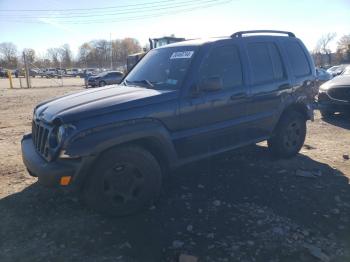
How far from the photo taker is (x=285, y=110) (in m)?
5.62

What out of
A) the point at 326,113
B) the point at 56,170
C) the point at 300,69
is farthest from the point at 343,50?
the point at 56,170

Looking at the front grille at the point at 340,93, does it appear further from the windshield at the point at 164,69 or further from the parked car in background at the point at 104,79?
the parked car in background at the point at 104,79

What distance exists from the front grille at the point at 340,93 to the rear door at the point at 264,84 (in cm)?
431

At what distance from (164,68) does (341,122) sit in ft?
21.5

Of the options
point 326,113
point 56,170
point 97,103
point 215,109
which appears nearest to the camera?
point 56,170

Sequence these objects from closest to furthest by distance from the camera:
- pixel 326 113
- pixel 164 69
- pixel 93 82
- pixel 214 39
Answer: pixel 164 69, pixel 214 39, pixel 326 113, pixel 93 82

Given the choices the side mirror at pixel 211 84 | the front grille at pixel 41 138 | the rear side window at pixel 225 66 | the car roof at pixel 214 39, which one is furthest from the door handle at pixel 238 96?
the front grille at pixel 41 138

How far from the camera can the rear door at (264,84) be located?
4.90 m

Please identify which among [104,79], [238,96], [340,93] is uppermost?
[238,96]

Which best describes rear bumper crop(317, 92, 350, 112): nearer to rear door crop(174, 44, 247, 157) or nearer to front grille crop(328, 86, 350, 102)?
front grille crop(328, 86, 350, 102)

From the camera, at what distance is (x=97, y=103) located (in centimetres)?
371

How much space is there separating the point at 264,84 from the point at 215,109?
44.8 inches

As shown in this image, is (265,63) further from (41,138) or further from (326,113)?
(326,113)

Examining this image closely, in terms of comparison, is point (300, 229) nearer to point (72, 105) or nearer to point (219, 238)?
point (219, 238)
